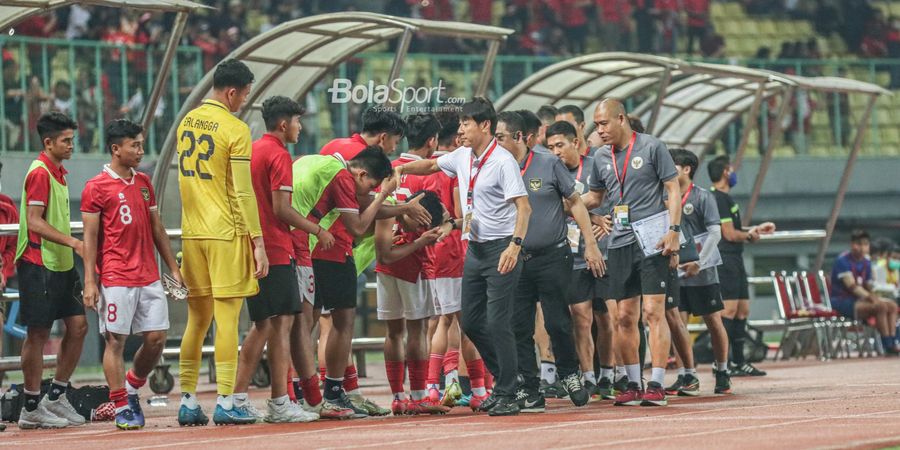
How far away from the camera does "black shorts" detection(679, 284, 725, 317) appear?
1313 centimetres

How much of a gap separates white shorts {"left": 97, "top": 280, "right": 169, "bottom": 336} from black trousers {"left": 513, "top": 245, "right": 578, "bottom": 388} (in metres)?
2.32

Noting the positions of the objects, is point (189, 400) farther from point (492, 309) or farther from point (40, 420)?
point (492, 309)

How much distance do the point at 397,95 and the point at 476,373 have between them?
4.65 m

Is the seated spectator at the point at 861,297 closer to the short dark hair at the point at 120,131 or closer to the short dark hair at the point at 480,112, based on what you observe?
the short dark hair at the point at 480,112

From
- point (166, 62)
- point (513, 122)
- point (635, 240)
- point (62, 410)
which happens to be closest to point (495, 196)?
point (513, 122)

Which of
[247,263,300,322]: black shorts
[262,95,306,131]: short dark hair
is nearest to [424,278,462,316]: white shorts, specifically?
[247,263,300,322]: black shorts

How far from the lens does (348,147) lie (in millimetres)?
10242

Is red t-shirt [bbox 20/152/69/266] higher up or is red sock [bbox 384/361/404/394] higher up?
red t-shirt [bbox 20/152/69/266]

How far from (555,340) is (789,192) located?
17007 millimetres

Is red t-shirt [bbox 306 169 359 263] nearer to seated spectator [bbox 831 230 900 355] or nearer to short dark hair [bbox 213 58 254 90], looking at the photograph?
short dark hair [bbox 213 58 254 90]

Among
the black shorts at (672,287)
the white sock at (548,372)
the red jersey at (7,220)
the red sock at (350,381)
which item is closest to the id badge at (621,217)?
the black shorts at (672,287)

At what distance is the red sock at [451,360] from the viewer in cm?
1119

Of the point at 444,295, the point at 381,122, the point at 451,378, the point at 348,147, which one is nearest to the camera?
the point at 348,147

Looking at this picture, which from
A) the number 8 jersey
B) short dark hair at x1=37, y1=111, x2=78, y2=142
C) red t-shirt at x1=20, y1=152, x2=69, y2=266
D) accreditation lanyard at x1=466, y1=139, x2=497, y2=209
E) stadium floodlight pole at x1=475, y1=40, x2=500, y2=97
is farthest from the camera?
stadium floodlight pole at x1=475, y1=40, x2=500, y2=97
